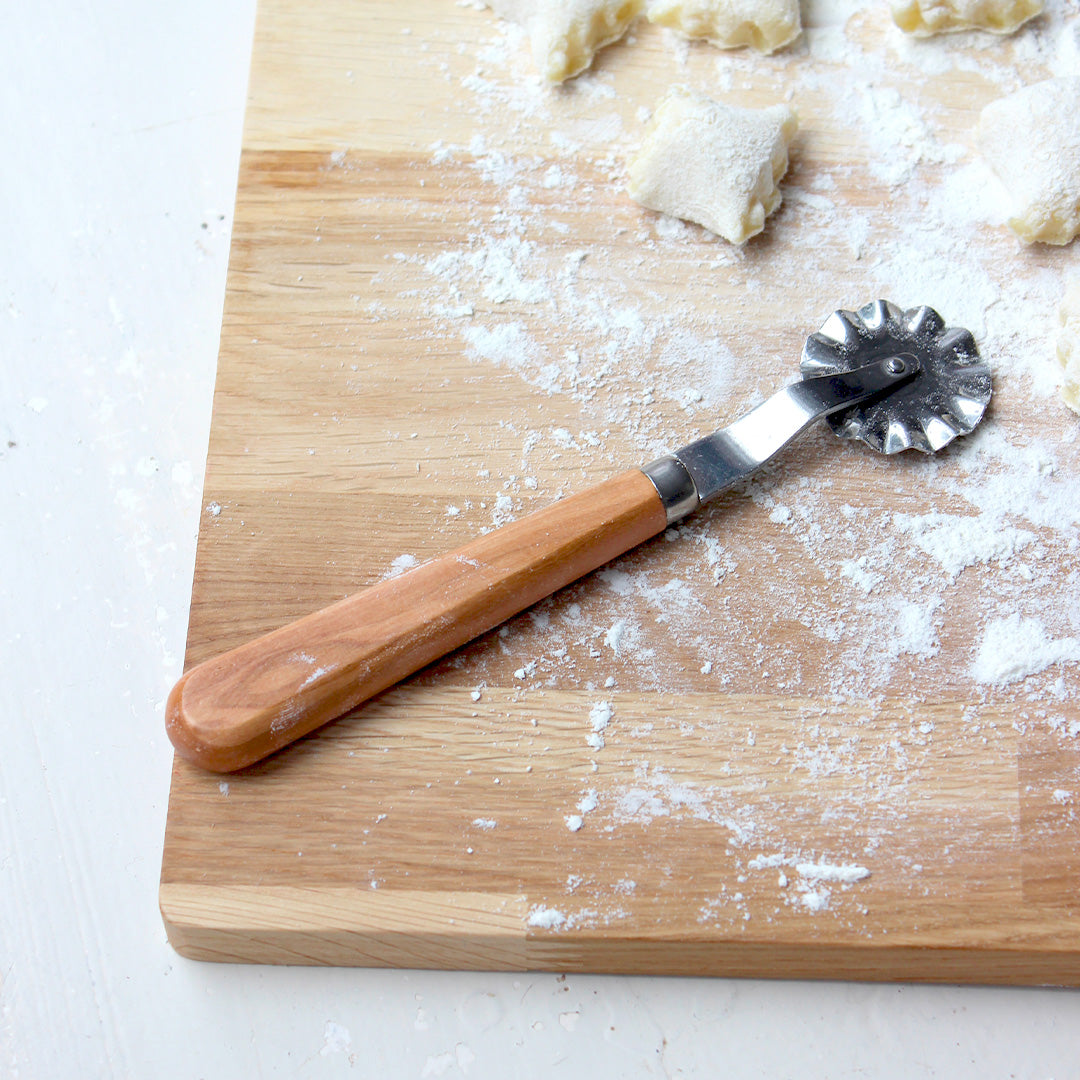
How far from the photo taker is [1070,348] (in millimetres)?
1012

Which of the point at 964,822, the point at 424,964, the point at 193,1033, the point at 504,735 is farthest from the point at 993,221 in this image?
the point at 193,1033

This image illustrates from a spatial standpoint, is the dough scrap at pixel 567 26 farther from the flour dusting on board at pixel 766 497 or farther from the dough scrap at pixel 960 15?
the dough scrap at pixel 960 15

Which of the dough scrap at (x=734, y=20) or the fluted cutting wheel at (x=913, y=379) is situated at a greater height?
the dough scrap at (x=734, y=20)

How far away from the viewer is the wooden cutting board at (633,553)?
0.88 m

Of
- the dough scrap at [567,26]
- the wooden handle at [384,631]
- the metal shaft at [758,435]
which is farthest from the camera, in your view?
the dough scrap at [567,26]

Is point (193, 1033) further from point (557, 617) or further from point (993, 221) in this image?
point (993, 221)

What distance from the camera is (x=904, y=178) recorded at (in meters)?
1.11

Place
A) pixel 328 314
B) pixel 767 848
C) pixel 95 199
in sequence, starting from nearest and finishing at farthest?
1. pixel 767 848
2. pixel 328 314
3. pixel 95 199

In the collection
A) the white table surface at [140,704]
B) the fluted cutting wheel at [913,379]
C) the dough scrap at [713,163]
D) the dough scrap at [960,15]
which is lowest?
the white table surface at [140,704]

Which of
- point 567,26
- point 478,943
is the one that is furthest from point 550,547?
point 567,26

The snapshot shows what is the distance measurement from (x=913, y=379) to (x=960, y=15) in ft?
1.38

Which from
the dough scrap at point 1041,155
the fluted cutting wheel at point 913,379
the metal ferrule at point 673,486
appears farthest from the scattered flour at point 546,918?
the dough scrap at point 1041,155

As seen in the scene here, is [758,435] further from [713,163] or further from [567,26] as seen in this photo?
[567,26]

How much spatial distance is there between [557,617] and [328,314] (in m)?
0.37
